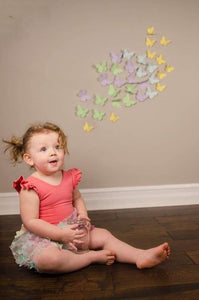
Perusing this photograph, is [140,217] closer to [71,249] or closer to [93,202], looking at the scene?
[93,202]

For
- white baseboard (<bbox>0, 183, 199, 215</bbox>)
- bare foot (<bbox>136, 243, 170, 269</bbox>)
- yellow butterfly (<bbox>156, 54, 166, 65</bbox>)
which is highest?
yellow butterfly (<bbox>156, 54, 166, 65</bbox>)

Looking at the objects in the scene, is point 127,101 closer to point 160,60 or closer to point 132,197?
point 160,60

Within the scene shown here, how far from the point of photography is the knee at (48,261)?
2.99 ft

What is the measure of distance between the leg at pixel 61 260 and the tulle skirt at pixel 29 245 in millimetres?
27

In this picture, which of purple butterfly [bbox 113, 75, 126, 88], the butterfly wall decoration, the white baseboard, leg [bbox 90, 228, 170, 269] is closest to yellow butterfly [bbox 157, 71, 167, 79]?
the butterfly wall decoration

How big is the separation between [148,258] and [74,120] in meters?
0.98

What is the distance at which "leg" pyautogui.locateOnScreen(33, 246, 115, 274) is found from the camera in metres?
0.91

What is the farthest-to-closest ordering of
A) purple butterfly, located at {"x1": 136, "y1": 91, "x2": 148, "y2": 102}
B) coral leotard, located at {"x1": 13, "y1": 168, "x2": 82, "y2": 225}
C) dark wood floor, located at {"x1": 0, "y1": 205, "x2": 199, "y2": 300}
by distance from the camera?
purple butterfly, located at {"x1": 136, "y1": 91, "x2": 148, "y2": 102}, coral leotard, located at {"x1": 13, "y1": 168, "x2": 82, "y2": 225}, dark wood floor, located at {"x1": 0, "y1": 205, "x2": 199, "y2": 300}

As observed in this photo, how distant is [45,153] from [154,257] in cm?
55

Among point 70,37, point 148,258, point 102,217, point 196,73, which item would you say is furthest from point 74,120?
point 148,258

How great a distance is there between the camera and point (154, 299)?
0.79 metres

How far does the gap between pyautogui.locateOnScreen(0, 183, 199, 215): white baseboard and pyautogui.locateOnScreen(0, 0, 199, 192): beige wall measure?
0.14ft

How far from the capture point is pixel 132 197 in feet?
5.76

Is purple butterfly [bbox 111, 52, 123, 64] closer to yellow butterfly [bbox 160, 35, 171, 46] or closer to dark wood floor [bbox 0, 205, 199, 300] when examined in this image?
yellow butterfly [bbox 160, 35, 171, 46]
